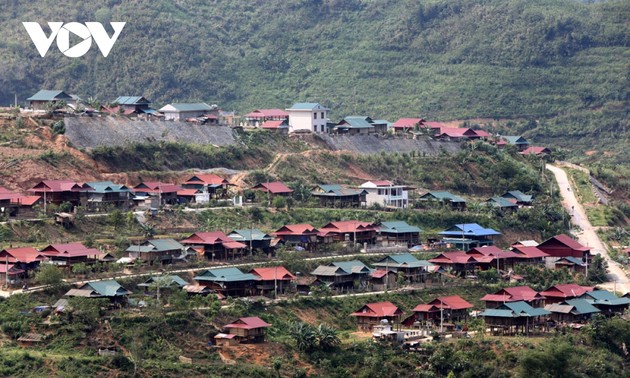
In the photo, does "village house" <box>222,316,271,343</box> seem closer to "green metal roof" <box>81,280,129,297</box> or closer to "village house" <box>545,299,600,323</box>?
"green metal roof" <box>81,280,129,297</box>

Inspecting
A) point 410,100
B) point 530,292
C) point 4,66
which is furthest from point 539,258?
point 4,66

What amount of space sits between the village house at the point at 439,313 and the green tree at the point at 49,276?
49.7 ft

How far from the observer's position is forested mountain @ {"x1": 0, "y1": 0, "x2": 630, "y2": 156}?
122562mm

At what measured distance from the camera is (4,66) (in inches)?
4751

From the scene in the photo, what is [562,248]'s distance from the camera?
8331 cm

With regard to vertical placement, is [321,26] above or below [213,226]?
above

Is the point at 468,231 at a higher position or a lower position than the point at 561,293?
higher

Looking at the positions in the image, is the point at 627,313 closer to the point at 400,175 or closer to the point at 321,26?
the point at 400,175

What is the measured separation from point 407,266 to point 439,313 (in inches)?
241

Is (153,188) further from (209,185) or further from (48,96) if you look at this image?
(48,96)

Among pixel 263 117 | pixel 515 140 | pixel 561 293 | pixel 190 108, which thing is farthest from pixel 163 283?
pixel 515 140

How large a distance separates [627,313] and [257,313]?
17754 mm

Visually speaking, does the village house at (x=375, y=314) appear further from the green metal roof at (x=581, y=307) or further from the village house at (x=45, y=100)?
the village house at (x=45, y=100)

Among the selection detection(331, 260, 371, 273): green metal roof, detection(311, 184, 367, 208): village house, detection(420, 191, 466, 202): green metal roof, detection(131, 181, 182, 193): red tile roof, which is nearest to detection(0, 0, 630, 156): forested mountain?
detection(420, 191, 466, 202): green metal roof
